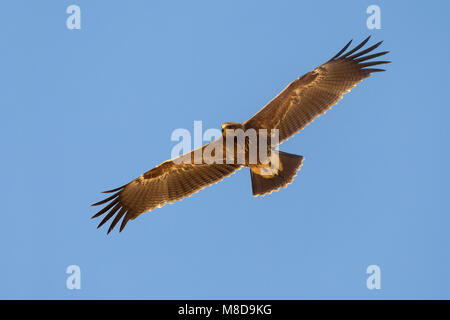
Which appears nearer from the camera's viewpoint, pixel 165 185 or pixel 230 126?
pixel 230 126

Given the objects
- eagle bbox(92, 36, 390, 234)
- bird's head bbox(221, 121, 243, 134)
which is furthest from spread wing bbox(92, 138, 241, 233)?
bird's head bbox(221, 121, 243, 134)

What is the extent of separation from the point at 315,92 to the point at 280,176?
5.42 ft

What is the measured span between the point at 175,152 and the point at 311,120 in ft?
8.44

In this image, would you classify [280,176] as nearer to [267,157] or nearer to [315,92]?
[267,157]

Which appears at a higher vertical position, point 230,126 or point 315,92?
point 315,92

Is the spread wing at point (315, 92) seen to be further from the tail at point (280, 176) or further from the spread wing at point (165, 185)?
the spread wing at point (165, 185)

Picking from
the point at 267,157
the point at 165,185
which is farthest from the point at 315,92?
the point at 165,185

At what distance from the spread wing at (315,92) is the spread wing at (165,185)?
1097 mm

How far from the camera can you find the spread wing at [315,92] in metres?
9.19

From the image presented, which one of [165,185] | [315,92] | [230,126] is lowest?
[165,185]

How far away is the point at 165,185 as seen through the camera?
9523 mm

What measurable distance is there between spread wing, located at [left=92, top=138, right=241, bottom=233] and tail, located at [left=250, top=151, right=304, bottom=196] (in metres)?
0.54

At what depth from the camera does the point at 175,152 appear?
973cm
